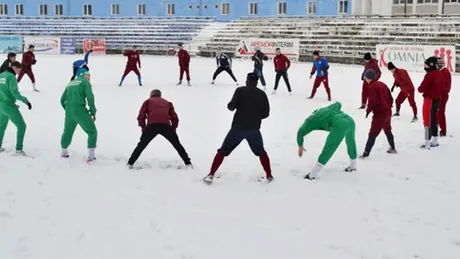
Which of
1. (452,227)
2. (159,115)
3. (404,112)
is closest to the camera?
(452,227)

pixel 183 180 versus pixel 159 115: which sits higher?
pixel 159 115

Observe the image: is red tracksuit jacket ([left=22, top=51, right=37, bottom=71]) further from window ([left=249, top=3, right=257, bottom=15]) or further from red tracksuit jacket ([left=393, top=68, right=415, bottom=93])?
window ([left=249, top=3, right=257, bottom=15])

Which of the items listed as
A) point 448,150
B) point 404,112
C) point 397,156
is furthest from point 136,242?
point 404,112

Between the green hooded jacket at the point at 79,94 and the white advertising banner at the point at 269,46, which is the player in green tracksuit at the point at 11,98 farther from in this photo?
the white advertising banner at the point at 269,46

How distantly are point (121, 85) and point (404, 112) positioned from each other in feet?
33.5

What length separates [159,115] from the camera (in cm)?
752

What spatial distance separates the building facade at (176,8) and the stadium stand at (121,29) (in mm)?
1824

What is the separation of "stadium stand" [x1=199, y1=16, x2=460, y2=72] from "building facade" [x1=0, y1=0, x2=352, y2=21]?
5957 mm

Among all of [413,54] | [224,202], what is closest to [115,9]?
[413,54]

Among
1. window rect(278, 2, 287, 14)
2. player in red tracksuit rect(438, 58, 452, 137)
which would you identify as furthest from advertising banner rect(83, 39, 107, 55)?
player in red tracksuit rect(438, 58, 452, 137)

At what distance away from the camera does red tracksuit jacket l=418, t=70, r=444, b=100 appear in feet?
30.0

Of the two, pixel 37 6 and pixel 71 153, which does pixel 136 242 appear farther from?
pixel 37 6

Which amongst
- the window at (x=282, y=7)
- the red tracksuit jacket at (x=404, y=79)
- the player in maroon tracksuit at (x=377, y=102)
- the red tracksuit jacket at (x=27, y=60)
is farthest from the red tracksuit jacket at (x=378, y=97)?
the window at (x=282, y=7)

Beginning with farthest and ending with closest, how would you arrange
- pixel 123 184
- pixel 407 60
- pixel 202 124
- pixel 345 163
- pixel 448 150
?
pixel 407 60 → pixel 202 124 → pixel 448 150 → pixel 345 163 → pixel 123 184
